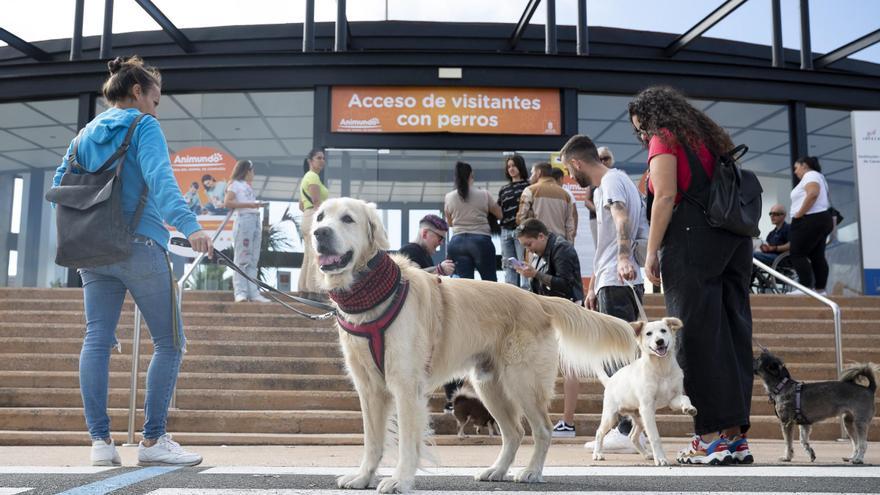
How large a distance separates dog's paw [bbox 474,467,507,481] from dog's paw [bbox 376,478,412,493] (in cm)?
53

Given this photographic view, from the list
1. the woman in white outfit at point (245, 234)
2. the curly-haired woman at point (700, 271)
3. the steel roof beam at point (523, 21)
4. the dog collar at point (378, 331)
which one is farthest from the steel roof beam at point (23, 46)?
the curly-haired woman at point (700, 271)

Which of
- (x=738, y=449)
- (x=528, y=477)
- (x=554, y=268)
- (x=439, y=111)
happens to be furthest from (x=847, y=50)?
(x=528, y=477)

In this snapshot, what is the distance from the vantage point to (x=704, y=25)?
1460 centimetres

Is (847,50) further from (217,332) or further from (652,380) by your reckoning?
(217,332)

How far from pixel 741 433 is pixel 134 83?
12.9 ft

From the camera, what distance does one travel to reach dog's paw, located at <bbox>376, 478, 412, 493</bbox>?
3419mm

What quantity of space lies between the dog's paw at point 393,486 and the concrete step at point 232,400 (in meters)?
3.98

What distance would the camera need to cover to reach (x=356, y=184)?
44.9 feet

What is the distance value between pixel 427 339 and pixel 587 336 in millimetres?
1019

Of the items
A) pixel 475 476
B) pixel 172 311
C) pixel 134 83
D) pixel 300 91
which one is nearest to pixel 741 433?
pixel 475 476

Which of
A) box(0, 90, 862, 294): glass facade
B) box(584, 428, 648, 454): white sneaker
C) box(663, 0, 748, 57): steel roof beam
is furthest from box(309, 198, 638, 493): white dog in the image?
box(663, 0, 748, 57): steel roof beam

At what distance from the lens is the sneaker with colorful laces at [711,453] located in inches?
172

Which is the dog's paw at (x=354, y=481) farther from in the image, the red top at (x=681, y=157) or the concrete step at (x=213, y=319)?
the concrete step at (x=213, y=319)

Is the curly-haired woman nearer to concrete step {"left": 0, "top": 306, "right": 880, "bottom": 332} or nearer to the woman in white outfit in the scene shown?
concrete step {"left": 0, "top": 306, "right": 880, "bottom": 332}
